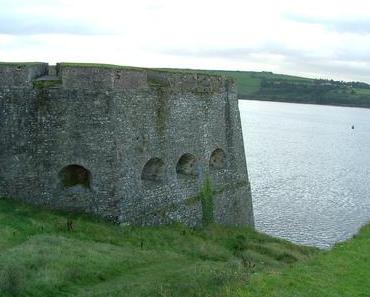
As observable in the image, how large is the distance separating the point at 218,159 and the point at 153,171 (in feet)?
17.0

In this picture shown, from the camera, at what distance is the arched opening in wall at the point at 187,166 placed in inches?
947

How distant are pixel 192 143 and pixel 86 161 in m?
5.69

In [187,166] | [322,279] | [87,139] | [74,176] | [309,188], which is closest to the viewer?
[322,279]

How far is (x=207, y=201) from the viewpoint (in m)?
24.4

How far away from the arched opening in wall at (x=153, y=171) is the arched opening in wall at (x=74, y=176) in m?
2.57

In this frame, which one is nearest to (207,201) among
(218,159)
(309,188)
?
(218,159)

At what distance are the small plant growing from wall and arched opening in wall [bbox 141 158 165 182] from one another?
9.30 ft

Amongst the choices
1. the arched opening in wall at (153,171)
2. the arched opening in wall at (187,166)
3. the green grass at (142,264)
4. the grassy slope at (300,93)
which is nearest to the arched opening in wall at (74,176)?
the green grass at (142,264)

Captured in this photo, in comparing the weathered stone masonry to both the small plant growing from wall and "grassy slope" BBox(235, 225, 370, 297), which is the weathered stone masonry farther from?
"grassy slope" BBox(235, 225, 370, 297)

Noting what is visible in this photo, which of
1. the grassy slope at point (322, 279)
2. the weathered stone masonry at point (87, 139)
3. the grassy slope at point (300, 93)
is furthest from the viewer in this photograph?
the grassy slope at point (300, 93)

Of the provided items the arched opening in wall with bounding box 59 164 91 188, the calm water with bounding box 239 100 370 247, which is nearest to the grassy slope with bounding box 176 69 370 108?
the calm water with bounding box 239 100 370 247

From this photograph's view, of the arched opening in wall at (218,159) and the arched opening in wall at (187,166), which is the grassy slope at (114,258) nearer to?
the arched opening in wall at (187,166)

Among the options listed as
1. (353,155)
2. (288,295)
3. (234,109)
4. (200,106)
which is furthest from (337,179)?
(288,295)

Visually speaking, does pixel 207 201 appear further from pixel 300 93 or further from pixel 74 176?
pixel 300 93
